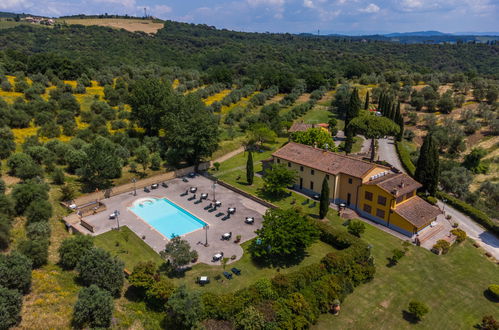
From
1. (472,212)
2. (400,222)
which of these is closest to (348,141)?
(472,212)

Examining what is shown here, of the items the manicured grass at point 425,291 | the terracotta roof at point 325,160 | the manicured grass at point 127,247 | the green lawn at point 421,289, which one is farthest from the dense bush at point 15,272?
the terracotta roof at point 325,160

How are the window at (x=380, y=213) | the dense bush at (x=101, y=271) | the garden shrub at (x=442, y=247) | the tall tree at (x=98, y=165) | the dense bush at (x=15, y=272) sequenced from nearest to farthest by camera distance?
the dense bush at (x=15, y=272)
the dense bush at (x=101, y=271)
the garden shrub at (x=442, y=247)
the window at (x=380, y=213)
the tall tree at (x=98, y=165)

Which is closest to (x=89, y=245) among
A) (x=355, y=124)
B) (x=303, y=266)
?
(x=303, y=266)

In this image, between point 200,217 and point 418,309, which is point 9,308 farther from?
point 418,309

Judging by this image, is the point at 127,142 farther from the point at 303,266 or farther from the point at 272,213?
the point at 303,266

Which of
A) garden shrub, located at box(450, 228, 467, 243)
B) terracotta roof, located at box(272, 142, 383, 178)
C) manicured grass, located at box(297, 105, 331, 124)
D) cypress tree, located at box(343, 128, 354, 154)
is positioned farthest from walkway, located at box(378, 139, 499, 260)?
manicured grass, located at box(297, 105, 331, 124)

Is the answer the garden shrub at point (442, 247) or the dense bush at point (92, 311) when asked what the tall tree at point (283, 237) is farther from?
the dense bush at point (92, 311)
